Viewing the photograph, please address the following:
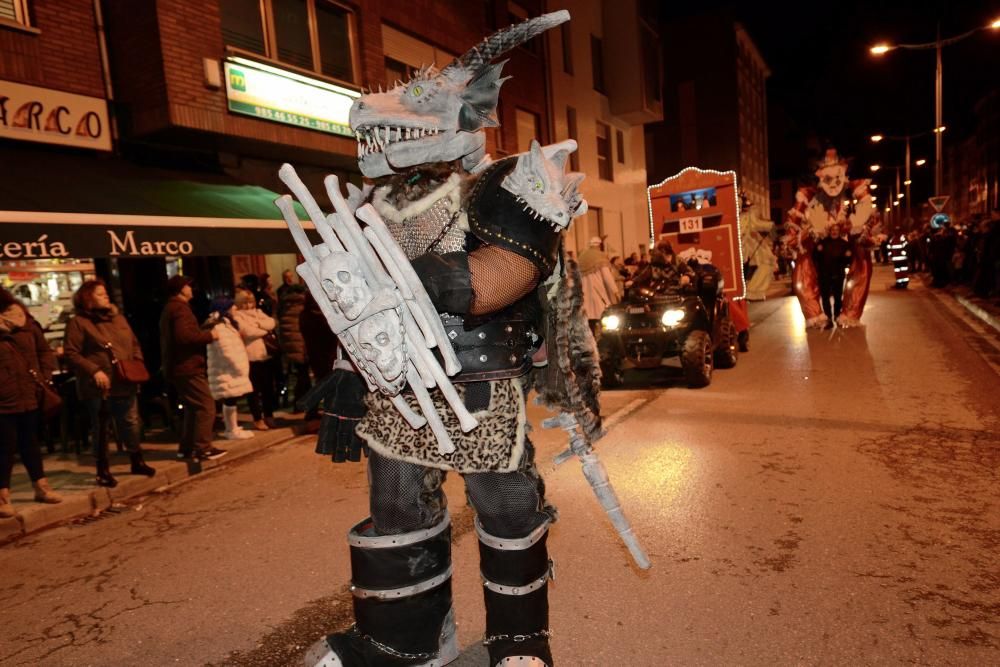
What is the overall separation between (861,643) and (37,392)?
18.9 ft

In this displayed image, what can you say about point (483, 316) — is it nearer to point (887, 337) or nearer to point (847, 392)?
point (847, 392)

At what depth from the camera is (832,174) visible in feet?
24.2

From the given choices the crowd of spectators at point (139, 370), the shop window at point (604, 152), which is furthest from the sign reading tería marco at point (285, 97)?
the shop window at point (604, 152)

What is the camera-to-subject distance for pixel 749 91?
1640 inches

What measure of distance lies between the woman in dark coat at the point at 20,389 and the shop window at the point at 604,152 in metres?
19.6

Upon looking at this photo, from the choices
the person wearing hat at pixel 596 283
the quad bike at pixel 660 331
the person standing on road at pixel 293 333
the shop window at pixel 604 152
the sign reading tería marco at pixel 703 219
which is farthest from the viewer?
the shop window at pixel 604 152

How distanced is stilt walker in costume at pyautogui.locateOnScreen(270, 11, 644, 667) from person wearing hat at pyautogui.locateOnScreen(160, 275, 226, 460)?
14.9 ft

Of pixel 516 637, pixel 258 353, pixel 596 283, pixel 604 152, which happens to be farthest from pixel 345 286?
pixel 604 152

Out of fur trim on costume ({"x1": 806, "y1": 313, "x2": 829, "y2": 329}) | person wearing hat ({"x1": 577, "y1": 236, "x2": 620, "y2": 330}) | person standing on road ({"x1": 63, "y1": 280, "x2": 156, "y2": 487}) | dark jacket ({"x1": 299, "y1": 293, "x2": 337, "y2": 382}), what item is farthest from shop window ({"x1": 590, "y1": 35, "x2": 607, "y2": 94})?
person standing on road ({"x1": 63, "y1": 280, "x2": 156, "y2": 487})

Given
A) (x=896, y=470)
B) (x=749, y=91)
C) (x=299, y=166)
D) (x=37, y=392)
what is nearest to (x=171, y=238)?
(x=37, y=392)

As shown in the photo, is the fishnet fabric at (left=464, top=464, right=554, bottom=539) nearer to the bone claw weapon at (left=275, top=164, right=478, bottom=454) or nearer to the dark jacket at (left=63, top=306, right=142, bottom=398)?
the bone claw weapon at (left=275, top=164, right=478, bottom=454)

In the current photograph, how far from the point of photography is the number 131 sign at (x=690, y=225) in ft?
36.7

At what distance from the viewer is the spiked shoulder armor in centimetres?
196

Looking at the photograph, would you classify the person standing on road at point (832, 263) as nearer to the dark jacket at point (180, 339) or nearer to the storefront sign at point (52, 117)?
the dark jacket at point (180, 339)
